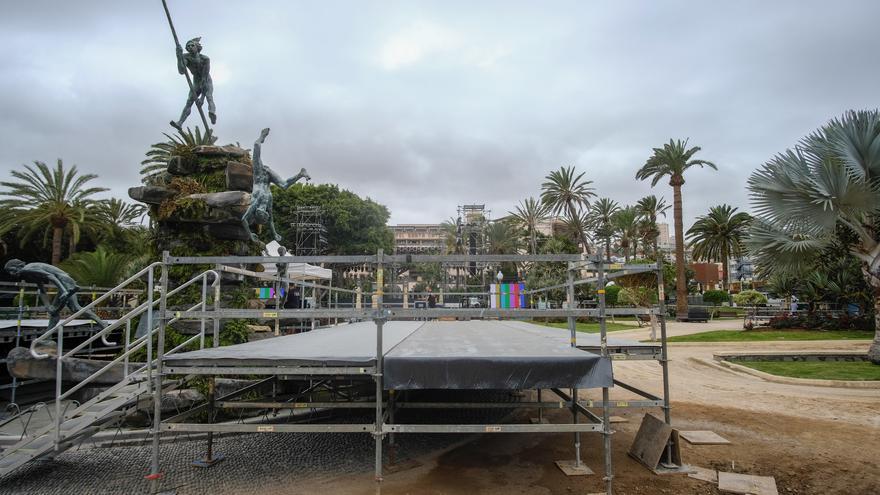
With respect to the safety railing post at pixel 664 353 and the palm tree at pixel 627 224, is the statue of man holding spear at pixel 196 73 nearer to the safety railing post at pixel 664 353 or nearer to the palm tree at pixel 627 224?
the safety railing post at pixel 664 353

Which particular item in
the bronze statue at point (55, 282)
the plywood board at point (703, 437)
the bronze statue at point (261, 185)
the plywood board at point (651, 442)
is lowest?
the plywood board at point (703, 437)

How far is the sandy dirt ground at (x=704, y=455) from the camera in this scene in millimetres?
5375

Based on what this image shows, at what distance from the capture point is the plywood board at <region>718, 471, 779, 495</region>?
5.07 metres

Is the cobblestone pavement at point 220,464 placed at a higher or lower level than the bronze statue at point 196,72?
lower

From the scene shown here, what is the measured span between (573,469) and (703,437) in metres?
2.60

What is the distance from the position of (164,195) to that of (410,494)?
919 cm

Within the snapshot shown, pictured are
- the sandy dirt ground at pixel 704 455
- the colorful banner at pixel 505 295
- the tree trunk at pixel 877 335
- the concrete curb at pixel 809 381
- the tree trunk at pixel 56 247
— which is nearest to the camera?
the sandy dirt ground at pixel 704 455

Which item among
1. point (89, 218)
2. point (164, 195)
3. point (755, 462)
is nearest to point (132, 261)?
point (89, 218)

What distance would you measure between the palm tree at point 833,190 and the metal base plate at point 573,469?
11.6m

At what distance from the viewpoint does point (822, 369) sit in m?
12.8

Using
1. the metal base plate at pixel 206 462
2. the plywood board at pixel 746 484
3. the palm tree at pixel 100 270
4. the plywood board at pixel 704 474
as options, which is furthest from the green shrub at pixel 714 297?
the metal base plate at pixel 206 462

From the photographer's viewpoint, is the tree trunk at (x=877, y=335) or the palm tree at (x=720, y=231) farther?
the palm tree at (x=720, y=231)

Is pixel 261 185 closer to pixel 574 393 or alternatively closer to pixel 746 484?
pixel 574 393

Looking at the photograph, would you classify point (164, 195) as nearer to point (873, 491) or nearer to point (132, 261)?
point (873, 491)
